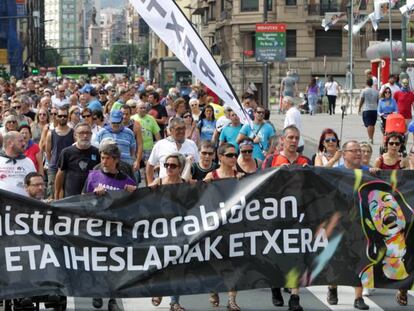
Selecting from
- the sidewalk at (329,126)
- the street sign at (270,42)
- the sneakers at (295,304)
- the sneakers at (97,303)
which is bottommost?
the sidewalk at (329,126)

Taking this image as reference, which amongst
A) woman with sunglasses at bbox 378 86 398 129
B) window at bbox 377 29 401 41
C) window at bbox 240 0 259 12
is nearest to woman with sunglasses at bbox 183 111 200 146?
woman with sunglasses at bbox 378 86 398 129

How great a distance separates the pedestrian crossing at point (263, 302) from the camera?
1021cm

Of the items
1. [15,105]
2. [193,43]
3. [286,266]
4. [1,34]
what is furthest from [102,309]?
[1,34]

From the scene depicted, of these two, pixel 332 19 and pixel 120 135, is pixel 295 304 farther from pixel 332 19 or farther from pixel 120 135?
pixel 332 19

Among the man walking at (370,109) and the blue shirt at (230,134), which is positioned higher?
the blue shirt at (230,134)

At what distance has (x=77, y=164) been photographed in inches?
475

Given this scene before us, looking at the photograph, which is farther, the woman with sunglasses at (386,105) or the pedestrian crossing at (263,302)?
the woman with sunglasses at (386,105)

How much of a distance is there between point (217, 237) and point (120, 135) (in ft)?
17.4

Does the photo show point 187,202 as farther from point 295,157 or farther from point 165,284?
point 295,157

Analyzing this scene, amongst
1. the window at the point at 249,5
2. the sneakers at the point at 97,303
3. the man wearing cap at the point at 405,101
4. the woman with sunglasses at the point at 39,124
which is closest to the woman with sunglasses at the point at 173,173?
the sneakers at the point at 97,303

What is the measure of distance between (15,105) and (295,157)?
865cm

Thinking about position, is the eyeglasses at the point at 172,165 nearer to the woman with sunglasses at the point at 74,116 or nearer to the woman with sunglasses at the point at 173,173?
the woman with sunglasses at the point at 173,173

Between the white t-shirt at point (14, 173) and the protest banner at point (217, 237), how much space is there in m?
1.13

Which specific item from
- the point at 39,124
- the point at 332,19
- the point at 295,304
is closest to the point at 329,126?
the point at 39,124
